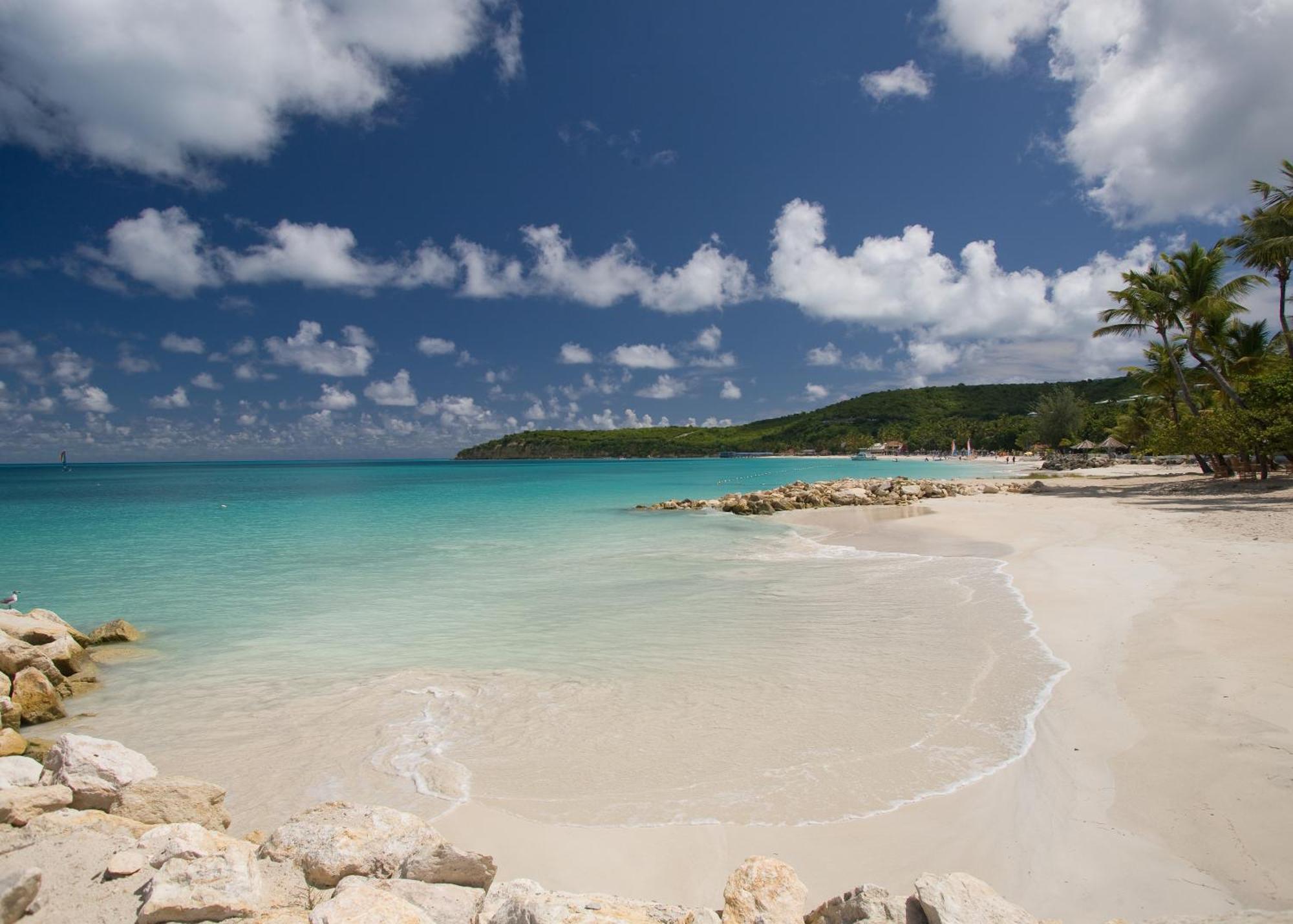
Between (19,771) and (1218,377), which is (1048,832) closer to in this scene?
(19,771)

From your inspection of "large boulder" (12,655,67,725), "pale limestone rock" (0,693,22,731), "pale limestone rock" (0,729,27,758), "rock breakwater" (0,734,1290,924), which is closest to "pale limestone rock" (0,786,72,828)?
"rock breakwater" (0,734,1290,924)

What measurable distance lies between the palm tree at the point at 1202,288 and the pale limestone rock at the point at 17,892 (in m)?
33.6

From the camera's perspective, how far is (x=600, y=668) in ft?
24.6

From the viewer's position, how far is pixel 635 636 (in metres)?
8.74

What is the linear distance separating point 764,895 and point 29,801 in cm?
434

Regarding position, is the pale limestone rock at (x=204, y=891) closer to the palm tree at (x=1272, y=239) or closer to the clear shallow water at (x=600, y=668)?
the clear shallow water at (x=600, y=668)

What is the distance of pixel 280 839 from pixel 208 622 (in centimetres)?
911

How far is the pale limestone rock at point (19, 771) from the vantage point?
4164 millimetres

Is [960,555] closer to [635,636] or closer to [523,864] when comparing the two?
[635,636]

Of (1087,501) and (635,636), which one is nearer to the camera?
(635,636)

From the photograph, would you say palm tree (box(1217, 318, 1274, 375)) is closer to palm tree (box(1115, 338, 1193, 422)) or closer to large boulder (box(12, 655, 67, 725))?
palm tree (box(1115, 338, 1193, 422))

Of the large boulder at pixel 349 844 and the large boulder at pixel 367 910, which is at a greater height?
the large boulder at pixel 367 910

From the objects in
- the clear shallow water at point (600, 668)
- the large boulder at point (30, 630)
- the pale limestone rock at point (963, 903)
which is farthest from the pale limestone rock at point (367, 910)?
the large boulder at point (30, 630)

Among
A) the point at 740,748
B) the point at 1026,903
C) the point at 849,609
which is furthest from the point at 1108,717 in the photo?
the point at 849,609
